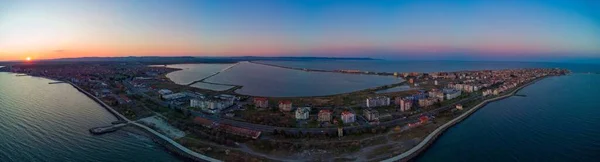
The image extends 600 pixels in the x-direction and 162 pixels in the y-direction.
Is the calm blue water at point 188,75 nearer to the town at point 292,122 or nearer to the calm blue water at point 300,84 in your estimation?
the calm blue water at point 300,84

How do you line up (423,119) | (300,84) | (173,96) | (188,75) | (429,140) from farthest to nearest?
(188,75) → (300,84) → (173,96) → (423,119) → (429,140)

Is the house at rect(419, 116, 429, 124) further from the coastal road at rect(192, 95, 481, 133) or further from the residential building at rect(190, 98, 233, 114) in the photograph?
the residential building at rect(190, 98, 233, 114)

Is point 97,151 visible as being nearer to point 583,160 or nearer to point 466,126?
point 466,126

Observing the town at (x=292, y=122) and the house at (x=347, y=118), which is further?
the house at (x=347, y=118)

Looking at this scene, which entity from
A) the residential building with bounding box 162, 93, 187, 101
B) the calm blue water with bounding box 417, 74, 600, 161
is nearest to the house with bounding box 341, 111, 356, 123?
the calm blue water with bounding box 417, 74, 600, 161

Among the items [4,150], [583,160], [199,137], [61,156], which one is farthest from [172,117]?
[583,160]

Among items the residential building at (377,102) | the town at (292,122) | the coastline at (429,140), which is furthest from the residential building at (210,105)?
the coastline at (429,140)

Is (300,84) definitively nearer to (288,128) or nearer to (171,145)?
(288,128)

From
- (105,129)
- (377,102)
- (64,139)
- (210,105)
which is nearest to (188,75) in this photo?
(210,105)
